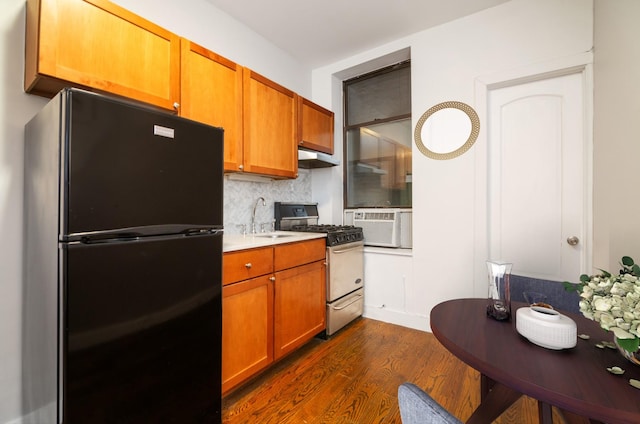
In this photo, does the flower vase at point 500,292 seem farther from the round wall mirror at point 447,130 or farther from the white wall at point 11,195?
the white wall at point 11,195

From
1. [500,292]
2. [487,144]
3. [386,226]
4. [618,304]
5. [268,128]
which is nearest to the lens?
[618,304]

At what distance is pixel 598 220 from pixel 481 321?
1.51 metres

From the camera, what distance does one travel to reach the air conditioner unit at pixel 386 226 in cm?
296

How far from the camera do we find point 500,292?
1.24 metres

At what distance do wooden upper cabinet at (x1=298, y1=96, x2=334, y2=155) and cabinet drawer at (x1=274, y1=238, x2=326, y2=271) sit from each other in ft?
3.26

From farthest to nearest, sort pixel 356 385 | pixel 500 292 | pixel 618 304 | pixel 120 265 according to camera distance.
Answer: pixel 356 385
pixel 500 292
pixel 120 265
pixel 618 304

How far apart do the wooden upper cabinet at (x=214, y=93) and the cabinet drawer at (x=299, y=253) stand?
705 millimetres

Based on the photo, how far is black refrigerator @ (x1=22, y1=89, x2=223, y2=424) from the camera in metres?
1.03

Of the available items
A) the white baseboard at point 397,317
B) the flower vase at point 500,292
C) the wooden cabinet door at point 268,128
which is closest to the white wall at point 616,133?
the flower vase at point 500,292

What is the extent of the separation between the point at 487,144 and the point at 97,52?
9.06 feet

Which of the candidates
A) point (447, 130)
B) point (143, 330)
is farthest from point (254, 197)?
point (447, 130)

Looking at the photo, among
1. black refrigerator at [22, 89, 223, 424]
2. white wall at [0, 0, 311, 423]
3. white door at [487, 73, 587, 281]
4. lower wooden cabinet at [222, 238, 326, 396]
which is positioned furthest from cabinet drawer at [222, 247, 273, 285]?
white door at [487, 73, 587, 281]

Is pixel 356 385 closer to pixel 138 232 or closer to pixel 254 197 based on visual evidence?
pixel 138 232

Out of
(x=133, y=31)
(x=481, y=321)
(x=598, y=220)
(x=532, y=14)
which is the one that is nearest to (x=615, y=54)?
(x=532, y=14)
